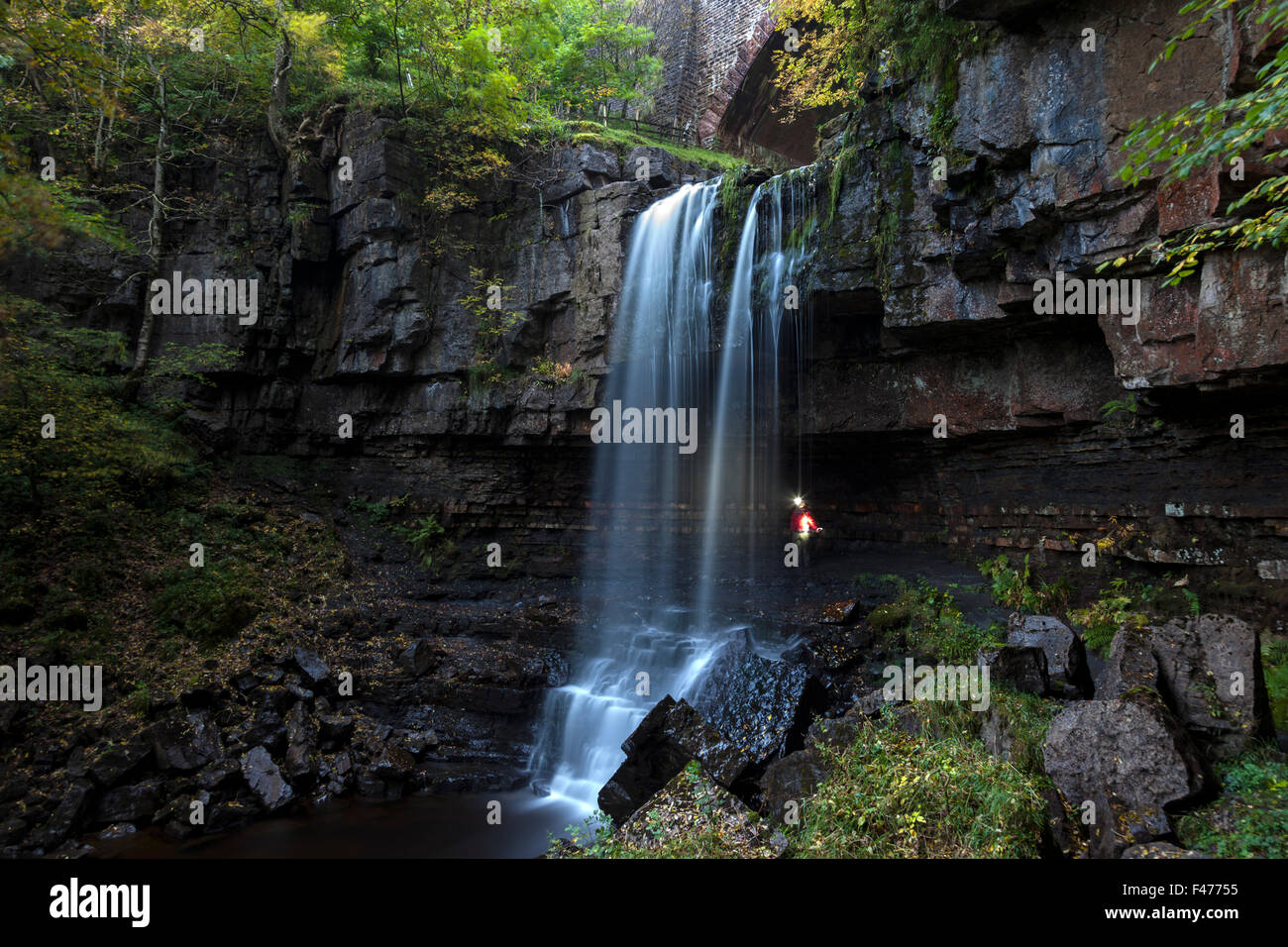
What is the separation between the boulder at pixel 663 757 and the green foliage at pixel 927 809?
1.20 metres

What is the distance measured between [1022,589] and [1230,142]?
761cm

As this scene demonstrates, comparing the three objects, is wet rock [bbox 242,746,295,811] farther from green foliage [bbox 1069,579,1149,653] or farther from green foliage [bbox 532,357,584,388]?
green foliage [bbox 1069,579,1149,653]

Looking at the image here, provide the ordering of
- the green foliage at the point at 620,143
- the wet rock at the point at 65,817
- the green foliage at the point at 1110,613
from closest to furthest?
the wet rock at the point at 65,817
the green foliage at the point at 1110,613
the green foliage at the point at 620,143

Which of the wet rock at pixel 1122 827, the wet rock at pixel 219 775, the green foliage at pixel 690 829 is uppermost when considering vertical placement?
the wet rock at pixel 1122 827

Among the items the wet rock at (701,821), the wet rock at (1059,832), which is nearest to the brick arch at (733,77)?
the wet rock at (701,821)

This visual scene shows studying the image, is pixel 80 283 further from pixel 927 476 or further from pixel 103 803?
pixel 927 476

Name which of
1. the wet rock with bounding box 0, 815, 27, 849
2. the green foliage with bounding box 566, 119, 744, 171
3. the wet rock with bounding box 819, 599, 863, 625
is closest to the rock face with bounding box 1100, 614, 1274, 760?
the wet rock with bounding box 819, 599, 863, 625

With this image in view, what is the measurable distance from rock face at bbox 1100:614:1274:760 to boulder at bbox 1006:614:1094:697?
111 centimetres

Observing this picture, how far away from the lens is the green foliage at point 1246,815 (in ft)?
12.9

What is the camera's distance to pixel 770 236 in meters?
12.3

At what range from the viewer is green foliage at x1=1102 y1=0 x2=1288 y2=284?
4.66 m

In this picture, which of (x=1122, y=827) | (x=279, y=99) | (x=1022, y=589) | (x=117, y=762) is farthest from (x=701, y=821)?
(x=279, y=99)

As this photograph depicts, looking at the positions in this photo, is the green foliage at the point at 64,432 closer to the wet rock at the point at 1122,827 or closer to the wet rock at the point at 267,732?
the wet rock at the point at 267,732
